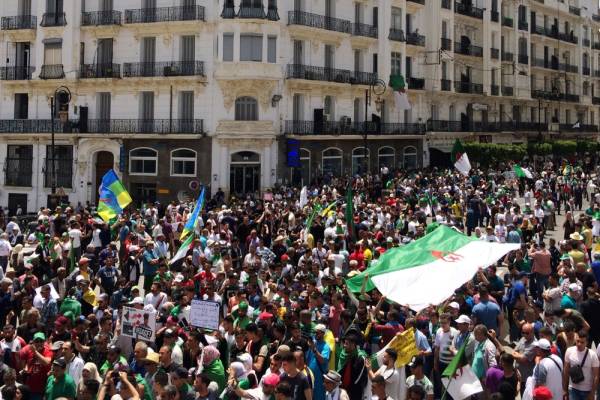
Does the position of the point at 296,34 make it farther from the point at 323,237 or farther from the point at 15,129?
the point at 323,237

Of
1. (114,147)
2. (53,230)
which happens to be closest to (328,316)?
(53,230)

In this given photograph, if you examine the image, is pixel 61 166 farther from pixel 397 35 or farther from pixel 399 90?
pixel 397 35

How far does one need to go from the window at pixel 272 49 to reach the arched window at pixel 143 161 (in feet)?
25.9

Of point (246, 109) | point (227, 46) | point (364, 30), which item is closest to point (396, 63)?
point (364, 30)

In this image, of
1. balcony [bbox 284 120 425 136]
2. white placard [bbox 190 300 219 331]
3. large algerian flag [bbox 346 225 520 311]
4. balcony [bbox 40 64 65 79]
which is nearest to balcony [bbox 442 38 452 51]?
balcony [bbox 284 120 425 136]

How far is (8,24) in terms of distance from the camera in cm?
4678

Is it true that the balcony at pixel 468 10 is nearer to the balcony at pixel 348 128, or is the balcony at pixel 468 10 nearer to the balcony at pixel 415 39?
the balcony at pixel 415 39

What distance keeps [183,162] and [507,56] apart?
34460mm

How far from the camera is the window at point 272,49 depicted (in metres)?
42.3

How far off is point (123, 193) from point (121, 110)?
2235 cm

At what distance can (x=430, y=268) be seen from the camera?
1328 cm

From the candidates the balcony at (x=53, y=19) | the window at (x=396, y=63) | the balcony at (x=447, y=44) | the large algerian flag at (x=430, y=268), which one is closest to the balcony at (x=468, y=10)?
the balcony at (x=447, y=44)

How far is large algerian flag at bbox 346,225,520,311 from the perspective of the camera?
41.4 ft

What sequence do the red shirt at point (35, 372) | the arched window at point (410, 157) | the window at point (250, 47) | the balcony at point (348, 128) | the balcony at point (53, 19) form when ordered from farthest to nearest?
the arched window at point (410, 157), the balcony at point (53, 19), the balcony at point (348, 128), the window at point (250, 47), the red shirt at point (35, 372)
